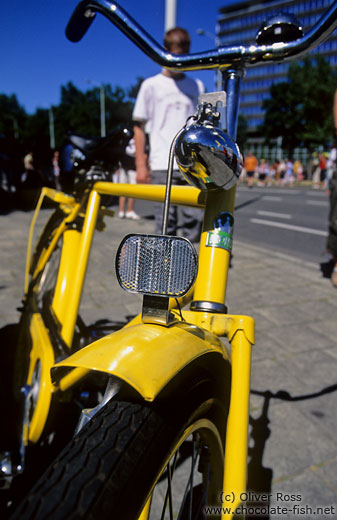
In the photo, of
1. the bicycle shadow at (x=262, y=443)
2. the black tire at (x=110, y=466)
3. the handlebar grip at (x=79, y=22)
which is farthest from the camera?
the bicycle shadow at (x=262, y=443)

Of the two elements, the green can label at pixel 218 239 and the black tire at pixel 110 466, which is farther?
the green can label at pixel 218 239

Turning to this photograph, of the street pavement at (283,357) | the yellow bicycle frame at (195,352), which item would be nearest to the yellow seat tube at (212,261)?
the yellow bicycle frame at (195,352)

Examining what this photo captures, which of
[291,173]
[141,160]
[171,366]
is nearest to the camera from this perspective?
[171,366]

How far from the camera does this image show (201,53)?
1.22 m

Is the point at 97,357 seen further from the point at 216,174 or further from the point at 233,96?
the point at 233,96

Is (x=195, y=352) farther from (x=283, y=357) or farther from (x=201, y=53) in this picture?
(x=283, y=357)

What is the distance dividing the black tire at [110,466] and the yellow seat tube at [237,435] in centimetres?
15

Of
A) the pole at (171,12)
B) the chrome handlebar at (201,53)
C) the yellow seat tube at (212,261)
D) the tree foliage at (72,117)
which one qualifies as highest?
the tree foliage at (72,117)

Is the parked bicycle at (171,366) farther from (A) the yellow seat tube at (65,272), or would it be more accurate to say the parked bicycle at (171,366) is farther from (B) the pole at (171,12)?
(B) the pole at (171,12)

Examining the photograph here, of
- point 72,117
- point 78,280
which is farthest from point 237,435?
point 72,117

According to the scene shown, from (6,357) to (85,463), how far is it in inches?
78.6

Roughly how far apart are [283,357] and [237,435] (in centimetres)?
174

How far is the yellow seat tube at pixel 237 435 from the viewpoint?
3.25 ft

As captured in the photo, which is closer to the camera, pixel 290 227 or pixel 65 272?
pixel 65 272
